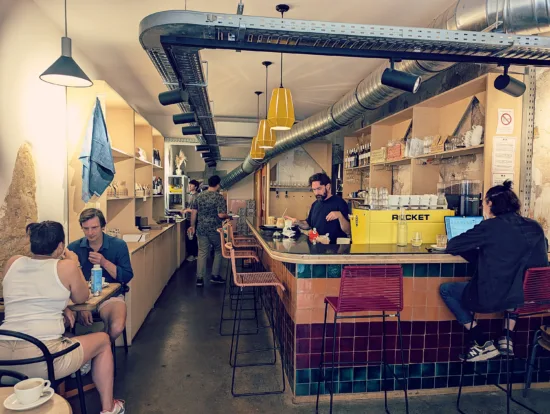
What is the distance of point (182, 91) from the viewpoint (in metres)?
3.47

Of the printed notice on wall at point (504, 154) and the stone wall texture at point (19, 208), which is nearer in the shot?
the stone wall texture at point (19, 208)

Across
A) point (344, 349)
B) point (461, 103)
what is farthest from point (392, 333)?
point (461, 103)

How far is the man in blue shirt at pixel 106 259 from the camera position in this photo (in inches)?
116

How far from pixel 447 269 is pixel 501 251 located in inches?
20.1

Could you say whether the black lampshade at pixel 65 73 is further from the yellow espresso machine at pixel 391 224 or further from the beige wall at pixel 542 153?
the beige wall at pixel 542 153

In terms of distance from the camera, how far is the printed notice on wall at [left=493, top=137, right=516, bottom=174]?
3.32m

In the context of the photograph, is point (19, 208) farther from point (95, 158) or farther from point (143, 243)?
point (143, 243)

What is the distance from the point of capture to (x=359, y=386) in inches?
113

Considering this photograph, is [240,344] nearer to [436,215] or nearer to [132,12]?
[436,215]

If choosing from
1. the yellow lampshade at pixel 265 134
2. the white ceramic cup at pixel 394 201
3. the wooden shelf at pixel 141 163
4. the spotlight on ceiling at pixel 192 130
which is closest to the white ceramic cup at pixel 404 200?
the white ceramic cup at pixel 394 201

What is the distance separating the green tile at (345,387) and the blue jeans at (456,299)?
0.93 metres

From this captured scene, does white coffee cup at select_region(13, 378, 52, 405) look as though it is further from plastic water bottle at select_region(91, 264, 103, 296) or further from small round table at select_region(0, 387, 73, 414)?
plastic water bottle at select_region(91, 264, 103, 296)

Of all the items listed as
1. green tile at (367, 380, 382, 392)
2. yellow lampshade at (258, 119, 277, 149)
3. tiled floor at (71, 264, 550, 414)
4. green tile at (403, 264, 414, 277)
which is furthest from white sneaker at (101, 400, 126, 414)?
yellow lampshade at (258, 119, 277, 149)

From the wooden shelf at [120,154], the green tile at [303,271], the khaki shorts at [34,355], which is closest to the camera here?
the khaki shorts at [34,355]
